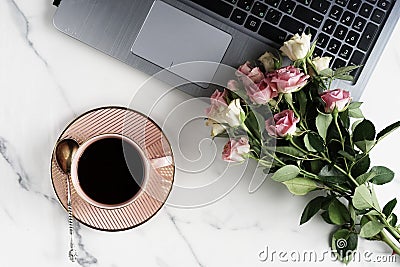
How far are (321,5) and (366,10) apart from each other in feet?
0.19

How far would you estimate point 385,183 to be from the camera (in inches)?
33.4

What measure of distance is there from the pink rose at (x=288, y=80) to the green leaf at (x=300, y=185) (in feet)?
0.40

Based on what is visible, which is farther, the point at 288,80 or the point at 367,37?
the point at 367,37

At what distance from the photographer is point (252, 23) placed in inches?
33.8

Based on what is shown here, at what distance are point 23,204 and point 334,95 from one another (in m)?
0.41

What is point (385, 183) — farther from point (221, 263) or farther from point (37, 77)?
point (37, 77)

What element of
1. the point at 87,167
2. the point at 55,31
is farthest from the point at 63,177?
the point at 55,31

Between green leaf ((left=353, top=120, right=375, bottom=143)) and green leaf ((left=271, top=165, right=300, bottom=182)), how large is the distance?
3.2 inches

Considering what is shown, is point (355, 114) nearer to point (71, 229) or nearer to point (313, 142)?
point (313, 142)

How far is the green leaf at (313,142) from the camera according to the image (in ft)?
2.60

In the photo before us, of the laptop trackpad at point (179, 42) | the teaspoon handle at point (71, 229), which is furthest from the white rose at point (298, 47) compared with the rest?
the teaspoon handle at point (71, 229)

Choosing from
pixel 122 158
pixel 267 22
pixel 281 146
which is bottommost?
pixel 122 158

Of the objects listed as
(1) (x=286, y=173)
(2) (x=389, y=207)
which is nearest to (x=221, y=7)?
(1) (x=286, y=173)

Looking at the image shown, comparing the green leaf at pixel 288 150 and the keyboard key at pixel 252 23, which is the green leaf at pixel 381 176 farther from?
the keyboard key at pixel 252 23
